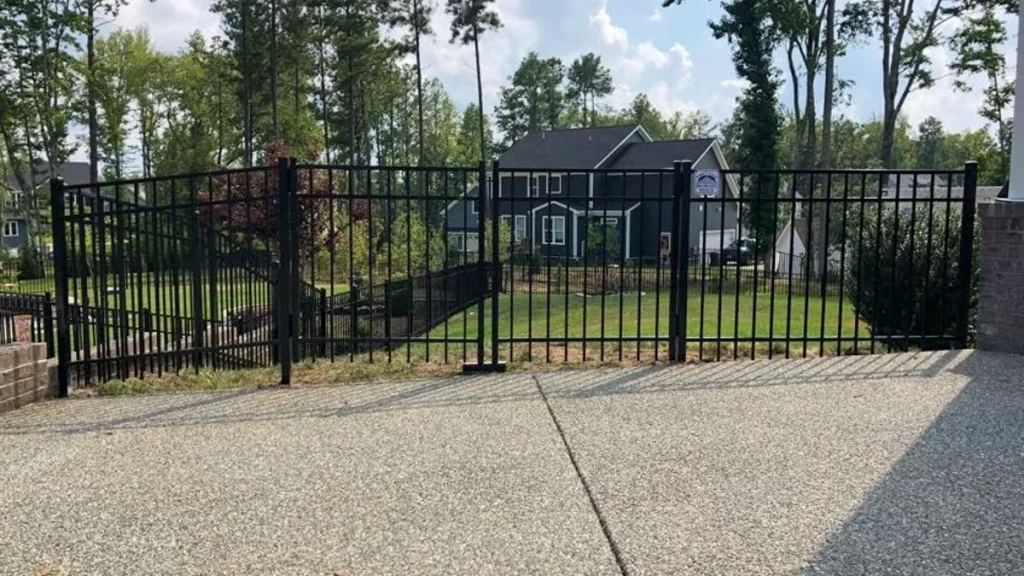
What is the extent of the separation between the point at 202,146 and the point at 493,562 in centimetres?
4495

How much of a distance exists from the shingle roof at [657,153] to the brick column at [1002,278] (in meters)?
31.2

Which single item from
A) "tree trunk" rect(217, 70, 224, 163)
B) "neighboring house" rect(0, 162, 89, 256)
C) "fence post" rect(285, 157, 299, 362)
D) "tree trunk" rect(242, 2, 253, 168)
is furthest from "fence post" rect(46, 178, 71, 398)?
"tree trunk" rect(217, 70, 224, 163)

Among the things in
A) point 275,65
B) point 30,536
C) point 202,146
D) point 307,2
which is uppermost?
point 307,2

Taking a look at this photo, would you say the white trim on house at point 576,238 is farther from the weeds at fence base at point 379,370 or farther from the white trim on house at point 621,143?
the weeds at fence base at point 379,370

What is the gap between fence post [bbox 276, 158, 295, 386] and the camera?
223 inches

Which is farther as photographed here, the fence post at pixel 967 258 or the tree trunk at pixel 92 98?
the tree trunk at pixel 92 98

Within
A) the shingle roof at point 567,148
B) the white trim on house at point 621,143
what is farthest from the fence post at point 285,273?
the shingle roof at point 567,148

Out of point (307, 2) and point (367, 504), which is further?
point (307, 2)

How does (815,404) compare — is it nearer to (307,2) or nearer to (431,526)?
(431,526)

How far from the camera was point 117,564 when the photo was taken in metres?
2.87

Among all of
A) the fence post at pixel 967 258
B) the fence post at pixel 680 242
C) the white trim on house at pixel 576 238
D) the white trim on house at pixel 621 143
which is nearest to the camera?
the fence post at pixel 680 242

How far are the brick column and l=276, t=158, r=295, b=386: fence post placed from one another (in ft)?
18.4

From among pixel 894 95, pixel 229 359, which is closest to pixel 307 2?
pixel 894 95

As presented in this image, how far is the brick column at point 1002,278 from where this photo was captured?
6.03 metres
